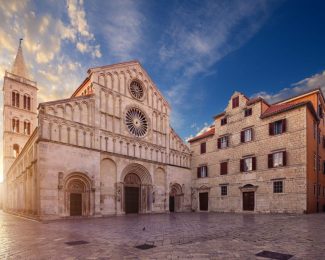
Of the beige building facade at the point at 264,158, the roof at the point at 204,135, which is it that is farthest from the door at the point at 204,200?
the roof at the point at 204,135

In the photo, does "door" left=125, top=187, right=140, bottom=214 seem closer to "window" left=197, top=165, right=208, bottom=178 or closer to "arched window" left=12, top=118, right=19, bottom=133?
"window" left=197, top=165, right=208, bottom=178

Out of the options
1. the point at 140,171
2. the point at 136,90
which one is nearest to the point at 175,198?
the point at 140,171

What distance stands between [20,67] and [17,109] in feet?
31.0

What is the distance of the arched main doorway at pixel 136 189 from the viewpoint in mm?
27672

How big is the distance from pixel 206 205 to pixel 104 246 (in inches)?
1013

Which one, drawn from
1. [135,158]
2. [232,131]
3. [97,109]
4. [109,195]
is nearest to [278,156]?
[232,131]

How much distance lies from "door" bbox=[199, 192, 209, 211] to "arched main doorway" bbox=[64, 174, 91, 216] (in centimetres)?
1643

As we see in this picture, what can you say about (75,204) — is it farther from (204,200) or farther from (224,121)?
(224,121)

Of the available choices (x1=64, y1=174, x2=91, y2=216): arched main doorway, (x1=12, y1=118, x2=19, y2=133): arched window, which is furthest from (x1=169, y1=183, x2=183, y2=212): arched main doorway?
(x1=12, y1=118, x2=19, y2=133): arched window

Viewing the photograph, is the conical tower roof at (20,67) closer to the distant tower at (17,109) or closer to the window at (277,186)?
the distant tower at (17,109)

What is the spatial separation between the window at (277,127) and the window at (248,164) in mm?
3721

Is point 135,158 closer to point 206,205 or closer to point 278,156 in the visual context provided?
point 206,205

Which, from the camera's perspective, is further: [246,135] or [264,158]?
[246,135]

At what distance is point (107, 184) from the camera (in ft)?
82.8
